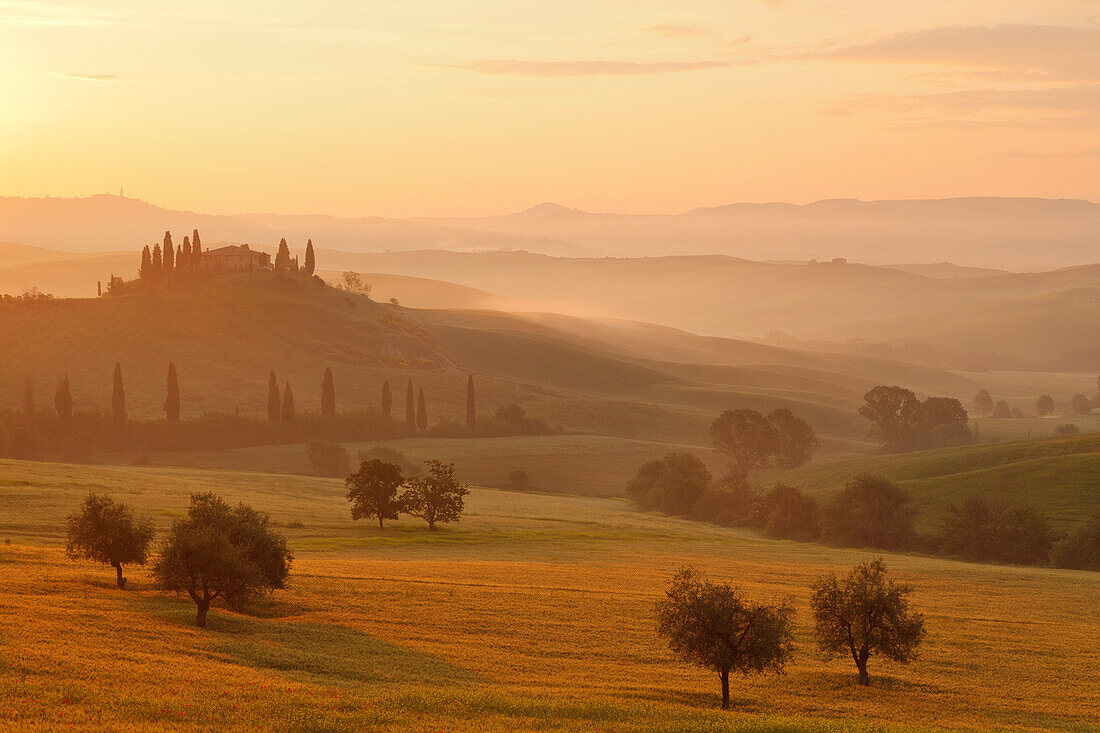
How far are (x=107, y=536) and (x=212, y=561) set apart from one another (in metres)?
10.3

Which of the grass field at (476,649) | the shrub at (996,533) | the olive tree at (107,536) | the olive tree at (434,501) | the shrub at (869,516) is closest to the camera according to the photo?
the grass field at (476,649)

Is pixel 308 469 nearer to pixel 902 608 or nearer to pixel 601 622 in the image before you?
pixel 601 622

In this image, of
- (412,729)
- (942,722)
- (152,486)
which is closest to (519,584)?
(942,722)

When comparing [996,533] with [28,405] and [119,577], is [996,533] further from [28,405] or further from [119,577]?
[28,405]

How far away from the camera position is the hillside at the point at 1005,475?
106m

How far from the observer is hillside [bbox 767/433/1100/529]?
106 metres

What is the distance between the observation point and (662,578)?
6894 centimetres

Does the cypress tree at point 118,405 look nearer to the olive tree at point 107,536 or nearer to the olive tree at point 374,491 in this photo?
the olive tree at point 374,491

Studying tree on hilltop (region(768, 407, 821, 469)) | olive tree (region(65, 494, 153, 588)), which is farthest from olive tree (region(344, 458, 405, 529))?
tree on hilltop (region(768, 407, 821, 469))

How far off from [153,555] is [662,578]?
31976mm

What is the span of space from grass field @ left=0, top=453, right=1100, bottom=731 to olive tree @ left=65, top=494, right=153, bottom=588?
46.4 inches

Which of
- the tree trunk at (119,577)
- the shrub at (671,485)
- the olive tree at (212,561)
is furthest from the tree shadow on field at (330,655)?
the shrub at (671,485)

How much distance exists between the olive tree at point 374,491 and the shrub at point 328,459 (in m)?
56.0

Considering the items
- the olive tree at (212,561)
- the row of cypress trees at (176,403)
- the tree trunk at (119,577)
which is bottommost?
the tree trunk at (119,577)
